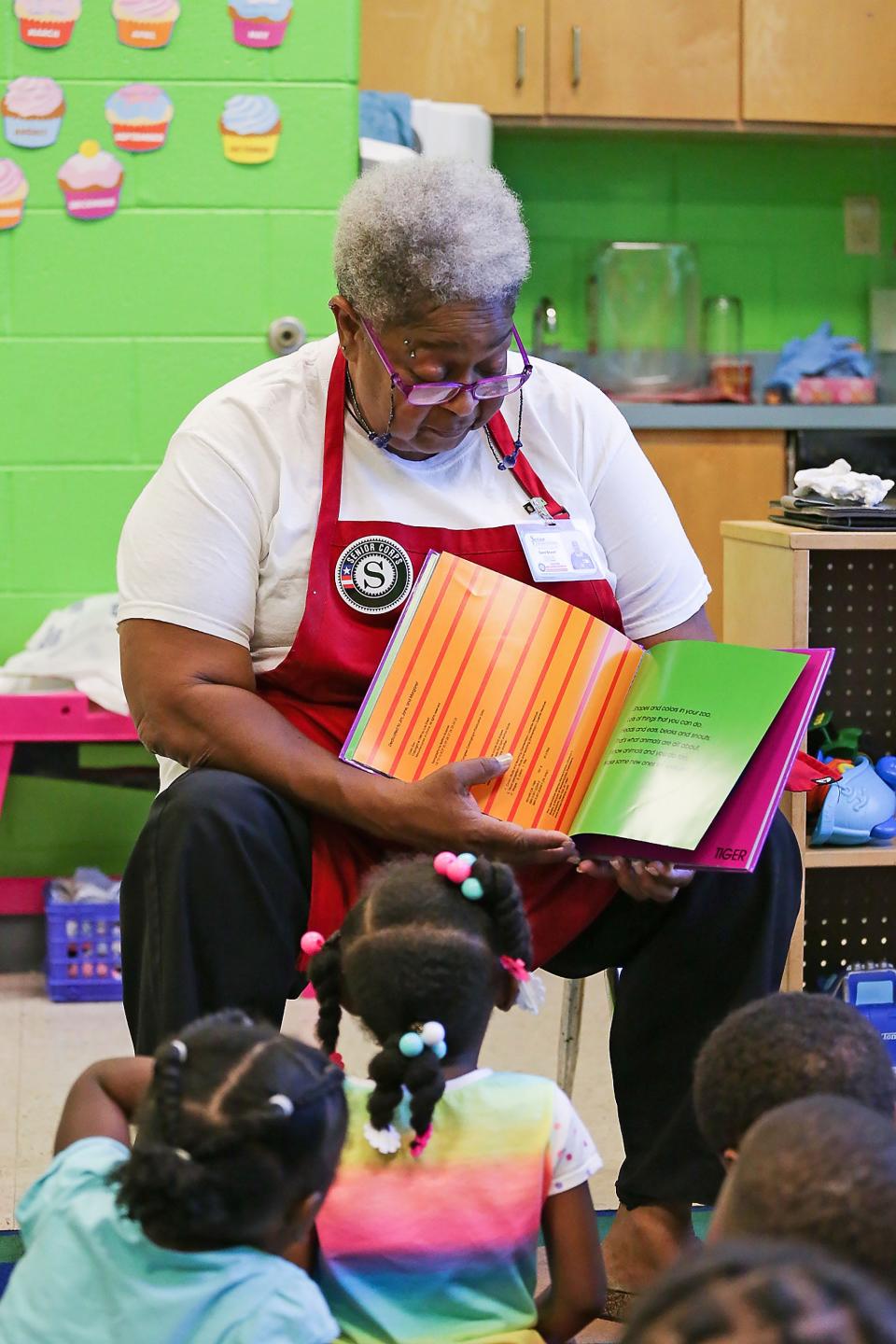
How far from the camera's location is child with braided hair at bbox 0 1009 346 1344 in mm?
1049

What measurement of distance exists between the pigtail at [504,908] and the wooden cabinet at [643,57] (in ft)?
10.8

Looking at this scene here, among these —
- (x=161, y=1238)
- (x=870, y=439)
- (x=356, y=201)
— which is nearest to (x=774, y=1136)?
(x=161, y=1238)

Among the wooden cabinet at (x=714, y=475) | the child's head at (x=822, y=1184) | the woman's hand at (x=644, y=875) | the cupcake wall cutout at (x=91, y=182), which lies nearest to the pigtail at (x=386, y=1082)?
the child's head at (x=822, y=1184)

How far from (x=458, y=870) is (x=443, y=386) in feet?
1.93

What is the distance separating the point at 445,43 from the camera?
420 cm

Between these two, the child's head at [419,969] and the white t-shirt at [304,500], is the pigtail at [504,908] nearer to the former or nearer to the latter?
the child's head at [419,969]

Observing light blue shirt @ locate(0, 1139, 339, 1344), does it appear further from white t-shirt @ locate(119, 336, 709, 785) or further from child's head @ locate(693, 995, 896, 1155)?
white t-shirt @ locate(119, 336, 709, 785)

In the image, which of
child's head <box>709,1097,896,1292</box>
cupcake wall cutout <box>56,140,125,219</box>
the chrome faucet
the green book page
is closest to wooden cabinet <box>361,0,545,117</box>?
the chrome faucet

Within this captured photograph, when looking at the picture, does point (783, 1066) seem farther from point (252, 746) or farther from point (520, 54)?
point (520, 54)

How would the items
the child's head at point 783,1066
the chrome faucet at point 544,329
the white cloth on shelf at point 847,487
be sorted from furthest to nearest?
1. the chrome faucet at point 544,329
2. the white cloth on shelf at point 847,487
3. the child's head at point 783,1066

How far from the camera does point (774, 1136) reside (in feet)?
2.99

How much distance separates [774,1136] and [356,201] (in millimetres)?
1188

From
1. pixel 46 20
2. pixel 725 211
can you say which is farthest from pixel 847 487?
pixel 725 211

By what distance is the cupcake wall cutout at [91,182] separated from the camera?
10.4ft
